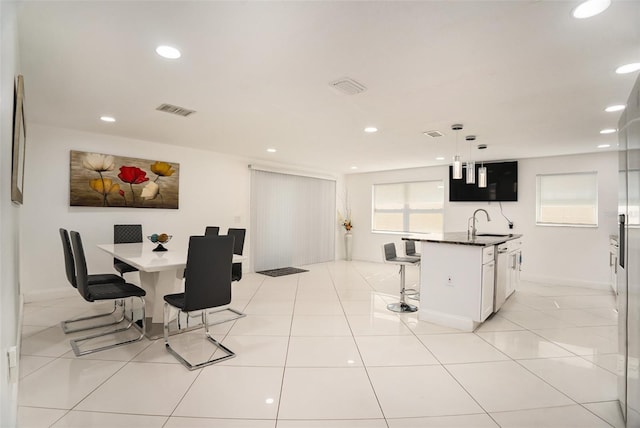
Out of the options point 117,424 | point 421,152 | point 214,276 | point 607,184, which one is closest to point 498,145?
point 421,152

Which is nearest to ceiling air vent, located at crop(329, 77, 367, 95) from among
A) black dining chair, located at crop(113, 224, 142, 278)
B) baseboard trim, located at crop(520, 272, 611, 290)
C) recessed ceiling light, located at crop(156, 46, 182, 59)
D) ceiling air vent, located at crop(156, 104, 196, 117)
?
recessed ceiling light, located at crop(156, 46, 182, 59)

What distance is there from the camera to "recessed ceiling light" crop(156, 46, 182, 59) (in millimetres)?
2182

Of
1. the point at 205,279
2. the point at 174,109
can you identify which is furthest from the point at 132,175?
the point at 205,279

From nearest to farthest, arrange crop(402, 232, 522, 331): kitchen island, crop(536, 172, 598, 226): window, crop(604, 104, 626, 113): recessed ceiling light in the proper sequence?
crop(604, 104, 626, 113): recessed ceiling light < crop(402, 232, 522, 331): kitchen island < crop(536, 172, 598, 226): window

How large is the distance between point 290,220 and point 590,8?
5.95m

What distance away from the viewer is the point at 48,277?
4.23 meters

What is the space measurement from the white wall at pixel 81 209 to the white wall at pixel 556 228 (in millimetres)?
4915

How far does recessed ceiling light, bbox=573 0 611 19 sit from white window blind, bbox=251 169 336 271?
5420 mm

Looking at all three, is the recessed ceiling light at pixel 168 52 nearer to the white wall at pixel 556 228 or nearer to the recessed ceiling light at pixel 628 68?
the recessed ceiling light at pixel 628 68

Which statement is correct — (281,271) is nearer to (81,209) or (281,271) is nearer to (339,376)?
(81,209)

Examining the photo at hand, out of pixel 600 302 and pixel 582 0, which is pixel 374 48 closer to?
pixel 582 0

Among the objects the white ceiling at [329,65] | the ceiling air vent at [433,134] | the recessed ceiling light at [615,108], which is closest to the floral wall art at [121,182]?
the white ceiling at [329,65]

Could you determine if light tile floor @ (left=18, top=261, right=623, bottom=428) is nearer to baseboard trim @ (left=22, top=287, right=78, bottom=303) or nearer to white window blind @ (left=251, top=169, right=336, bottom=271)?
baseboard trim @ (left=22, top=287, right=78, bottom=303)

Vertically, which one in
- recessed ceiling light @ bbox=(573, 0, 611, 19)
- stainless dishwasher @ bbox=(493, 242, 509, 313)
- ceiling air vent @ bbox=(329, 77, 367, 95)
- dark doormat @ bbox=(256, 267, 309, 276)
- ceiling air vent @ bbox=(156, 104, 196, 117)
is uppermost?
ceiling air vent @ bbox=(156, 104, 196, 117)
